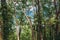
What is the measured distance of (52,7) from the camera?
25.0 metres

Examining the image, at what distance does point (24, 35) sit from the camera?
35.2 m

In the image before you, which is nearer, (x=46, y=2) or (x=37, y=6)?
(x=37, y=6)

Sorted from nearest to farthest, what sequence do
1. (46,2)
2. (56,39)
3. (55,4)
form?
1. (56,39)
2. (55,4)
3. (46,2)

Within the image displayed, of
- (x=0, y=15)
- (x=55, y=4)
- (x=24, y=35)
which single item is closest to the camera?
(x=0, y=15)

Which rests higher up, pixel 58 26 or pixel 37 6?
pixel 37 6

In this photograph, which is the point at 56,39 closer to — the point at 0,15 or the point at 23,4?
the point at 23,4

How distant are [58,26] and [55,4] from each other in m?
2.51

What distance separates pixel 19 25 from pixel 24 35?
24.3ft

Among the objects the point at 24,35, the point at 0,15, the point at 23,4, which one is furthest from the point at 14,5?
the point at 24,35

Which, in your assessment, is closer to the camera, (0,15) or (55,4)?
(0,15)

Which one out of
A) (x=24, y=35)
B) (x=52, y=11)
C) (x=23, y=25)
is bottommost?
(x=24, y=35)

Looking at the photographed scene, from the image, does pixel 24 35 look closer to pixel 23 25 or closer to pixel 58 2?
pixel 23 25

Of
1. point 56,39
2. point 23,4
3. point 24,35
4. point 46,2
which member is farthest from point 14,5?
point 24,35

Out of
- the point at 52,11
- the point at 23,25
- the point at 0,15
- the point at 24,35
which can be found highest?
the point at 0,15
